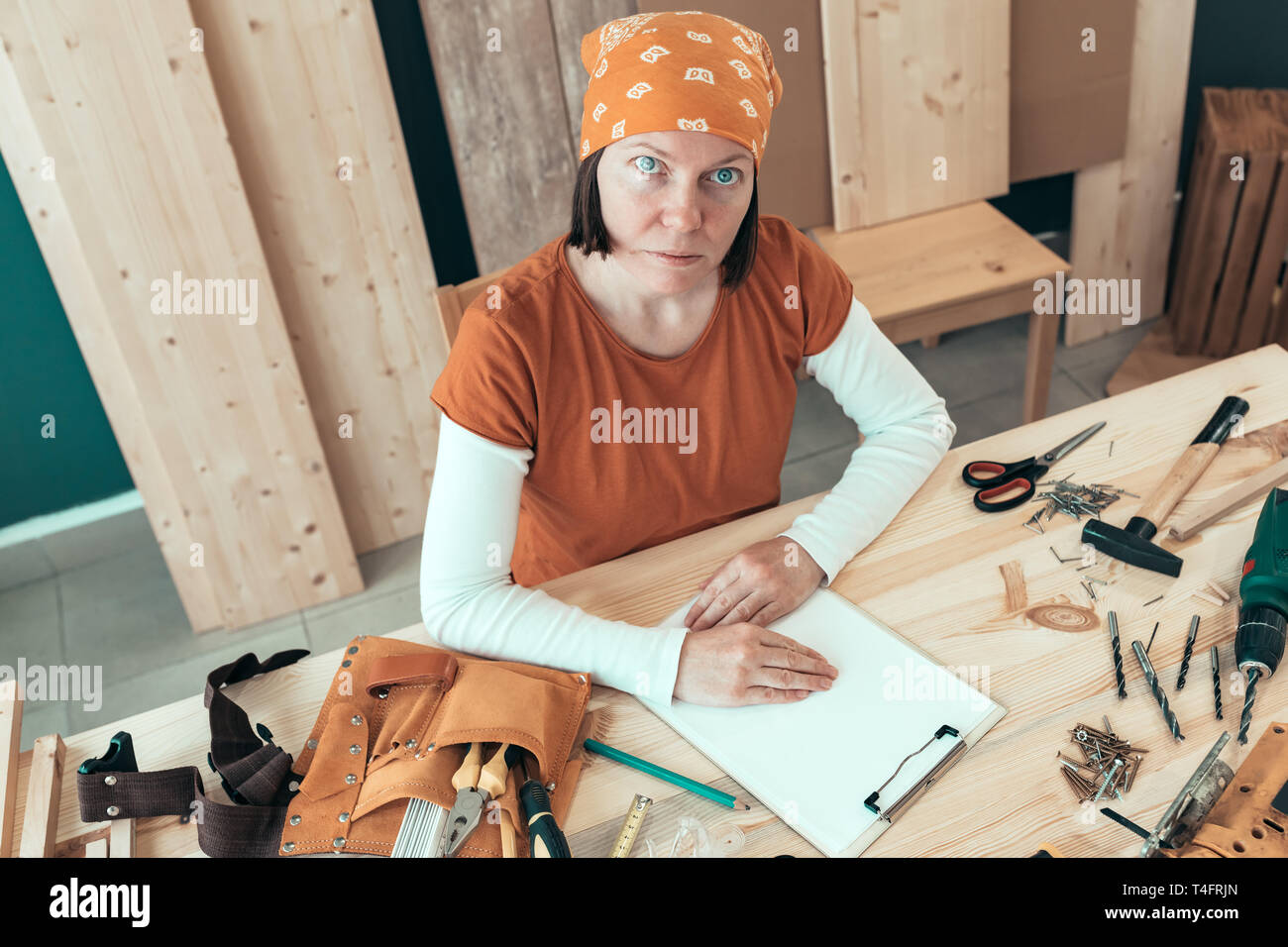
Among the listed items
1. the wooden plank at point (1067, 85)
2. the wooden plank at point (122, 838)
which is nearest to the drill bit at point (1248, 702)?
the wooden plank at point (122, 838)

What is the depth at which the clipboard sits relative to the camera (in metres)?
1.04

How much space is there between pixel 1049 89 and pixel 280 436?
7.88 feet

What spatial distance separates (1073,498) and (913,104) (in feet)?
5.98

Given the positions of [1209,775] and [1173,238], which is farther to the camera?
[1173,238]

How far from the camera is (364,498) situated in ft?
9.73

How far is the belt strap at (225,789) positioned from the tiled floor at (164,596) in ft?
5.39

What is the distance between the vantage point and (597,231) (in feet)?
4.51

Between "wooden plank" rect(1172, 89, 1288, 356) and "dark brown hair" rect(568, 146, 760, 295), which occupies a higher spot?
"dark brown hair" rect(568, 146, 760, 295)

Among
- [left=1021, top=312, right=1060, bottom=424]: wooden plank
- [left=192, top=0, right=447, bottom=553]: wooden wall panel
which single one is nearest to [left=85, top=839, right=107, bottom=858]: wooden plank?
[left=192, top=0, right=447, bottom=553]: wooden wall panel

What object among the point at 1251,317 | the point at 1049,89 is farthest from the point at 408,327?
the point at 1251,317

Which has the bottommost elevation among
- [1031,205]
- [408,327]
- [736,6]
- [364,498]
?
[364,498]

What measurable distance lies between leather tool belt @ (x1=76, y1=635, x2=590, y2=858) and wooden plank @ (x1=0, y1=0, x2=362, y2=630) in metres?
1.53

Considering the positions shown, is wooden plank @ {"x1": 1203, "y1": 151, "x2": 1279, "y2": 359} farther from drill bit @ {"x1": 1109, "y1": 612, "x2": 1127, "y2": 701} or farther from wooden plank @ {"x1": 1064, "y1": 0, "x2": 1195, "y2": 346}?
drill bit @ {"x1": 1109, "y1": 612, "x2": 1127, "y2": 701}
